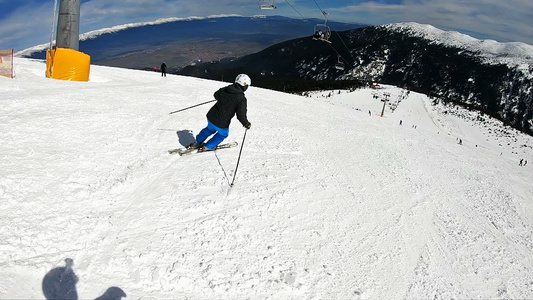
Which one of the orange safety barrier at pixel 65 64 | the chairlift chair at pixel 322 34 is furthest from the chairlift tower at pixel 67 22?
the chairlift chair at pixel 322 34

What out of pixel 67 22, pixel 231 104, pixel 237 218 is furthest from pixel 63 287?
pixel 67 22

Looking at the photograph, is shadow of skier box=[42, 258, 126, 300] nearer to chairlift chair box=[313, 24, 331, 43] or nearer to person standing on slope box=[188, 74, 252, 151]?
person standing on slope box=[188, 74, 252, 151]

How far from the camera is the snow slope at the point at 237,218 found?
3330 mm

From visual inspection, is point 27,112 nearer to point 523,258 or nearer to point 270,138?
point 270,138

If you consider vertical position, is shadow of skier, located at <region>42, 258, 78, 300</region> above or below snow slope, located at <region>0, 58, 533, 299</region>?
below

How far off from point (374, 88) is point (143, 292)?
6476 cm

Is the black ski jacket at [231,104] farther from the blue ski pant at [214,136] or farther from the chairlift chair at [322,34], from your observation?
the chairlift chair at [322,34]

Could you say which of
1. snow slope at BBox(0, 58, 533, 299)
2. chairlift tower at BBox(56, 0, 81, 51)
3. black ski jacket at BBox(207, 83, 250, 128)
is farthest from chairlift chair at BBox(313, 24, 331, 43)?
black ski jacket at BBox(207, 83, 250, 128)

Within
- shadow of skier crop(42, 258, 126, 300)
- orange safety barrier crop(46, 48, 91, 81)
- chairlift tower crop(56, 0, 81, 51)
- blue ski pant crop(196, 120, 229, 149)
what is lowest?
shadow of skier crop(42, 258, 126, 300)

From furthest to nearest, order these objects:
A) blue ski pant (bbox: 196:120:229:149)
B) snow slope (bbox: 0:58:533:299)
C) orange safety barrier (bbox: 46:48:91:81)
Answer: orange safety barrier (bbox: 46:48:91:81) → blue ski pant (bbox: 196:120:229:149) → snow slope (bbox: 0:58:533:299)

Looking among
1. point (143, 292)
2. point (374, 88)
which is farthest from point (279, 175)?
point (374, 88)

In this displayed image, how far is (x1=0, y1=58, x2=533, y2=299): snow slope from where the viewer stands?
3330 millimetres

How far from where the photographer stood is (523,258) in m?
4.71

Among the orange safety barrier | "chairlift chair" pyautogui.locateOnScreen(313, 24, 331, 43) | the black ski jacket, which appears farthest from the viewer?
"chairlift chair" pyautogui.locateOnScreen(313, 24, 331, 43)
